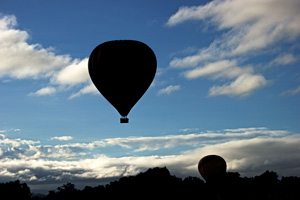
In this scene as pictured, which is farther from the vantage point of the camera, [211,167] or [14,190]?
[14,190]

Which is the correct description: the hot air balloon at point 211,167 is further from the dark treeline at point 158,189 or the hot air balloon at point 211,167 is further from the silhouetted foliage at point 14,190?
the silhouetted foliage at point 14,190

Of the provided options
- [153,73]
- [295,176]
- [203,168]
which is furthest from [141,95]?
[295,176]

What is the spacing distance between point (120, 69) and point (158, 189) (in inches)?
2151

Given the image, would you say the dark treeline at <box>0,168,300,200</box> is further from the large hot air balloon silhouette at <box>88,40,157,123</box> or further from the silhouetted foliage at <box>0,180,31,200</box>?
the large hot air balloon silhouette at <box>88,40,157,123</box>

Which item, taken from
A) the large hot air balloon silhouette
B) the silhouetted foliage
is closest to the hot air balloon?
the large hot air balloon silhouette

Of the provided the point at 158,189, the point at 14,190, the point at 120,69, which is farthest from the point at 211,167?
the point at 14,190

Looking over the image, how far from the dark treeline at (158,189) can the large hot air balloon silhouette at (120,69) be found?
4589cm

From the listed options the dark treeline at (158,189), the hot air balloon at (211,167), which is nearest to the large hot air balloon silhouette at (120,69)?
the hot air balloon at (211,167)

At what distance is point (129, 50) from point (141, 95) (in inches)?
142

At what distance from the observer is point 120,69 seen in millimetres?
34375

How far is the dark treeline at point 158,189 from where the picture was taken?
83.5 metres

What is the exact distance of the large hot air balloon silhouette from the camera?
34.2 m

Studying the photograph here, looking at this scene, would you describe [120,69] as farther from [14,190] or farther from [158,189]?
[14,190]

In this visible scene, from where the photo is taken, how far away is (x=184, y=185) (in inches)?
3472
